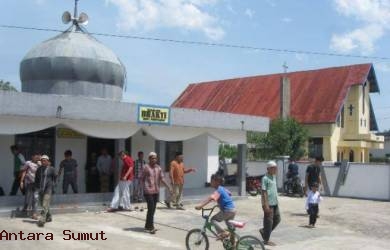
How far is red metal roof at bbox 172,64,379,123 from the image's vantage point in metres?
39.7

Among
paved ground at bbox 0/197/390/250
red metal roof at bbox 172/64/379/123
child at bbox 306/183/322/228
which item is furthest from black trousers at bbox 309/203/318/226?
red metal roof at bbox 172/64/379/123

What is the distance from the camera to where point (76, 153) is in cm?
1761

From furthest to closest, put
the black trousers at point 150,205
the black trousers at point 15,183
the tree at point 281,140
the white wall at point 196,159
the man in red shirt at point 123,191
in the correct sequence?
the tree at point 281,140 < the white wall at point 196,159 < the man in red shirt at point 123,191 < the black trousers at point 15,183 < the black trousers at point 150,205

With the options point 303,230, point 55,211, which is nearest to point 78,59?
point 55,211

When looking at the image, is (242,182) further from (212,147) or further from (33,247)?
(33,247)

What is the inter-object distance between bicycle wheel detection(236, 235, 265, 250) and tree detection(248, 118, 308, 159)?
25.2 m

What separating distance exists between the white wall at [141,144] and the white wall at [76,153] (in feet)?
5.96

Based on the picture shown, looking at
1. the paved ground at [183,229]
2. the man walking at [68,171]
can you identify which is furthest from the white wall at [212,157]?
the man walking at [68,171]

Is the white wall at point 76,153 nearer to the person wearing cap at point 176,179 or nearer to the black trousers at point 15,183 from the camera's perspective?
the black trousers at point 15,183

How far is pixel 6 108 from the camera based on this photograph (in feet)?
44.0

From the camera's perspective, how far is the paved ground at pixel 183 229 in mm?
11086

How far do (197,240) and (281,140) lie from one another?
25.2 m

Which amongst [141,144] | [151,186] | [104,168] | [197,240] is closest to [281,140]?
[141,144]

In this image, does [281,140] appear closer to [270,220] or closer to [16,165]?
[16,165]
